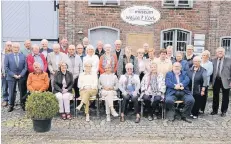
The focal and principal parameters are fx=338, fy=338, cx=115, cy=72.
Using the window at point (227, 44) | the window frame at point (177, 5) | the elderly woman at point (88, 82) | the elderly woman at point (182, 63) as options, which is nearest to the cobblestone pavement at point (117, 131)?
the elderly woman at point (88, 82)

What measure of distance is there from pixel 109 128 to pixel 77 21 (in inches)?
244

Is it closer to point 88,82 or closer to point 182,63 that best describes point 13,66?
point 88,82

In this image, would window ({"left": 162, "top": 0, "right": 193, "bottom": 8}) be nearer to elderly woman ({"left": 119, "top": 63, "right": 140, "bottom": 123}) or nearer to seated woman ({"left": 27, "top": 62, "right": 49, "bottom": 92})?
elderly woman ({"left": 119, "top": 63, "right": 140, "bottom": 123})

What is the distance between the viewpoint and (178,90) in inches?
313

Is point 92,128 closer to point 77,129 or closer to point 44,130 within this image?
point 77,129

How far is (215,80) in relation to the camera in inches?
328

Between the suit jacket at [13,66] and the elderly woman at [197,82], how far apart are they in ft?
13.2

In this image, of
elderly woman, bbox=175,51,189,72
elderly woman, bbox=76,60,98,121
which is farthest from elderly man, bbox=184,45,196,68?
elderly woman, bbox=76,60,98,121

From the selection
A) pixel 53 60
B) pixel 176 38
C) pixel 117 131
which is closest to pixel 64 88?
pixel 53 60

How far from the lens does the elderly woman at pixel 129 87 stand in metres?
7.86

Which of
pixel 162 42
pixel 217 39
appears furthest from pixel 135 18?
pixel 217 39

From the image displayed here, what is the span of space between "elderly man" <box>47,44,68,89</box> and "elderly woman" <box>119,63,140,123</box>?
1.51 m

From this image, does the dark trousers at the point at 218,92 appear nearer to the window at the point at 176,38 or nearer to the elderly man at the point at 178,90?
the elderly man at the point at 178,90

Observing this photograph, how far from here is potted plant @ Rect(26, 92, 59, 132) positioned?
670 cm
